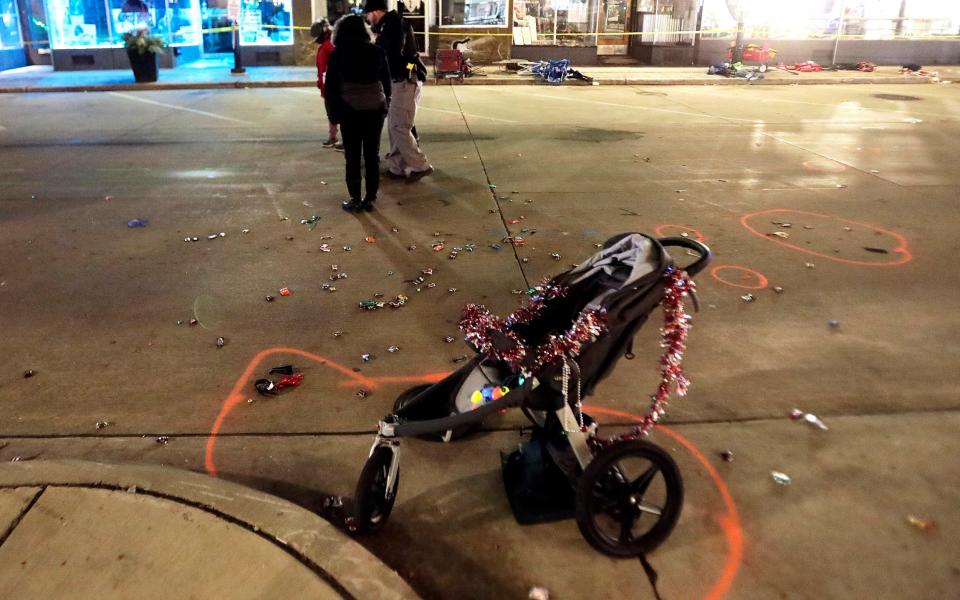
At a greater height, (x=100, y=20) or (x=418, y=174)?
(x=100, y=20)

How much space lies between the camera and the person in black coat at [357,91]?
6680mm

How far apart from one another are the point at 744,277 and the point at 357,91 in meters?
3.93

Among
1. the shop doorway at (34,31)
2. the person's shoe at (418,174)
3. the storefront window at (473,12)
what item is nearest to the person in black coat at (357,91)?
the person's shoe at (418,174)

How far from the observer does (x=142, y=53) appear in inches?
683

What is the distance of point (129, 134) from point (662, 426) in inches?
427

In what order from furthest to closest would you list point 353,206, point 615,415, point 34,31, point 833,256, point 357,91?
point 34,31
point 353,206
point 357,91
point 833,256
point 615,415

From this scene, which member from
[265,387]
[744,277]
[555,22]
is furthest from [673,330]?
[555,22]

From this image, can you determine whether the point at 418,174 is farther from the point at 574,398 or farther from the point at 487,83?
the point at 487,83

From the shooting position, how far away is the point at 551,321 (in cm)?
321

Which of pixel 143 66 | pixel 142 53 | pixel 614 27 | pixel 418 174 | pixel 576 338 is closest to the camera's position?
pixel 576 338

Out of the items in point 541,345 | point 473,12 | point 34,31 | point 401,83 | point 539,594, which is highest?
point 473,12

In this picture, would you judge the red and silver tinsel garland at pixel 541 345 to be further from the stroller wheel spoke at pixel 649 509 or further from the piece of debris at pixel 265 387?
the piece of debris at pixel 265 387

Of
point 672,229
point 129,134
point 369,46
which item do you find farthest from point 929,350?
point 129,134

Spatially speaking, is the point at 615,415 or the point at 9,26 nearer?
the point at 615,415
